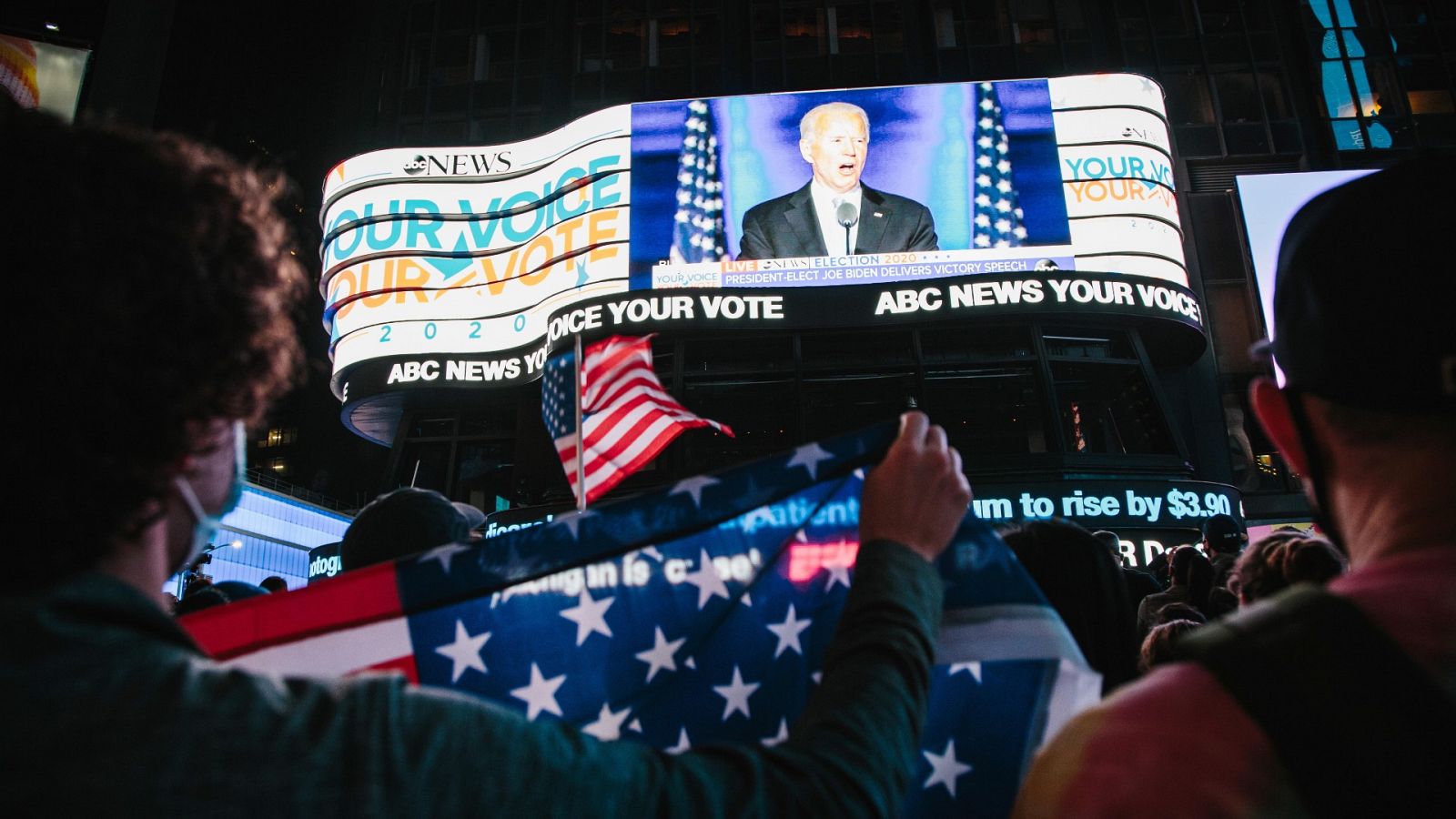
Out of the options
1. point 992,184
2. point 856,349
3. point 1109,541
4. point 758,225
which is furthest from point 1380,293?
point 856,349

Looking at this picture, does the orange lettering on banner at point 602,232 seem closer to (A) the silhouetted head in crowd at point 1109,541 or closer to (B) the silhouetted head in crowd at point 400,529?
(A) the silhouetted head in crowd at point 1109,541

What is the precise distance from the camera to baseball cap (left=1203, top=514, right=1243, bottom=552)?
7574 millimetres

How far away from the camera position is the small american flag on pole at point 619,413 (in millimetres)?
8836

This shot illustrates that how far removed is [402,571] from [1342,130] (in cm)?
2961

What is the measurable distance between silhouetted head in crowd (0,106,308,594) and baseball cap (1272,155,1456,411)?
1452 mm

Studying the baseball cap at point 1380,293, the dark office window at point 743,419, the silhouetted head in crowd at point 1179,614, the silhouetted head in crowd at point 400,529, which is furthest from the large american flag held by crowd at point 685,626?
the dark office window at point 743,419

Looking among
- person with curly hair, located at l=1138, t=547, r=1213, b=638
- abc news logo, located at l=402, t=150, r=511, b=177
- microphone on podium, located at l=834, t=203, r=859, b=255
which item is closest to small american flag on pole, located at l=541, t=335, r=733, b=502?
person with curly hair, located at l=1138, t=547, r=1213, b=638

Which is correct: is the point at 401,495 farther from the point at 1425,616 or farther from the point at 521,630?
the point at 1425,616

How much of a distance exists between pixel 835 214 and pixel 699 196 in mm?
3321

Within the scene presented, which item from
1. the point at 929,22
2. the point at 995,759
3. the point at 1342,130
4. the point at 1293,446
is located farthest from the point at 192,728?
the point at 1342,130

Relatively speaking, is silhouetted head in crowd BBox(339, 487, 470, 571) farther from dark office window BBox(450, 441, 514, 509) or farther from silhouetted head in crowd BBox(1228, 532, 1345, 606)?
dark office window BBox(450, 441, 514, 509)

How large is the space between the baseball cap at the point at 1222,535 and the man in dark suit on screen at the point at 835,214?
13115mm

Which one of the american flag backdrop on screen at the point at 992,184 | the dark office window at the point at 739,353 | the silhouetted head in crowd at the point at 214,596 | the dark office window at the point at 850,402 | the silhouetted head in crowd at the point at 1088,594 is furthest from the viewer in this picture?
the dark office window at the point at 850,402

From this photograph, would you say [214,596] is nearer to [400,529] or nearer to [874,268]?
[400,529]
